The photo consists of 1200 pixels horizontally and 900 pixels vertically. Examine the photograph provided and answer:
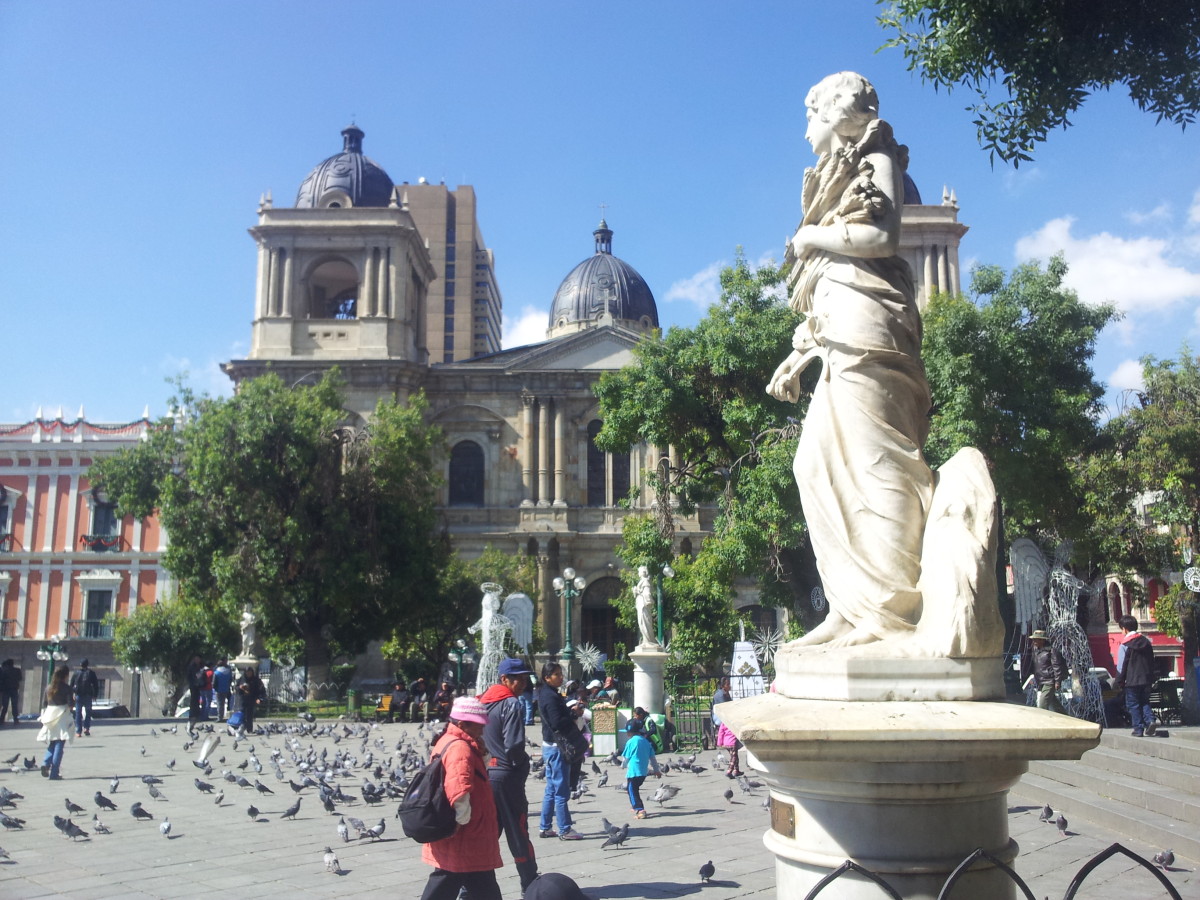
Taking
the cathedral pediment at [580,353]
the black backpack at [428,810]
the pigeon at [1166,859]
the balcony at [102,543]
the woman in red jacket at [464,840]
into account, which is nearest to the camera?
the black backpack at [428,810]

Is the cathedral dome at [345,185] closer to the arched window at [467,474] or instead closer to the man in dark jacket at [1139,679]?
the arched window at [467,474]

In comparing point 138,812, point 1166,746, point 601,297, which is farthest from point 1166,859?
point 601,297

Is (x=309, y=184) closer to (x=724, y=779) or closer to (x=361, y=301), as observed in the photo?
(x=361, y=301)

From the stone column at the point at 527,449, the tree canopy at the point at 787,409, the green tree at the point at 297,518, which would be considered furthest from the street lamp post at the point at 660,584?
the stone column at the point at 527,449

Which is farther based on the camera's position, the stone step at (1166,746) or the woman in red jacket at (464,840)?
the stone step at (1166,746)

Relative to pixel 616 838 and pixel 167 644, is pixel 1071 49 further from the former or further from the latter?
pixel 167 644

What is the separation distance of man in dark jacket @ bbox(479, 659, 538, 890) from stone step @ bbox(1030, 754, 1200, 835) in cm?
328

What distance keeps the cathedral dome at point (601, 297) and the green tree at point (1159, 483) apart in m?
30.6

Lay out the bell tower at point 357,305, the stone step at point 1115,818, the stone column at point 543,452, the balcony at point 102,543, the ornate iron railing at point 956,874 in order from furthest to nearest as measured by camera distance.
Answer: the stone column at point 543,452 < the balcony at point 102,543 < the bell tower at point 357,305 < the stone step at point 1115,818 < the ornate iron railing at point 956,874

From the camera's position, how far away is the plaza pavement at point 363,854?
6.20 meters

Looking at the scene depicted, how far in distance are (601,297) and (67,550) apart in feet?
81.7

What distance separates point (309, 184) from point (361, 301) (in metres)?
6.09

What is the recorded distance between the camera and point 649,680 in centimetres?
1550

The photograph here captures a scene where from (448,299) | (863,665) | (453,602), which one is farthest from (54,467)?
(448,299)
